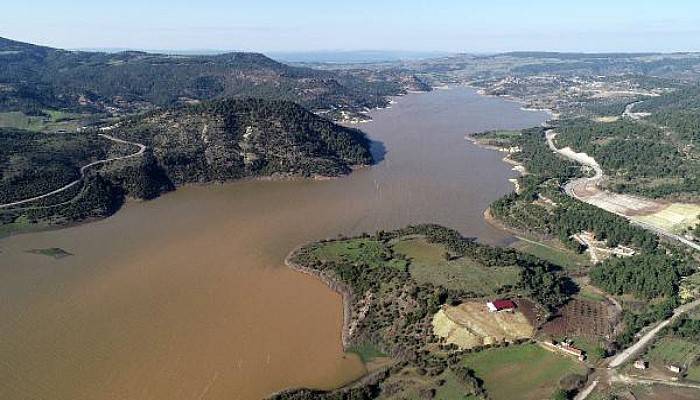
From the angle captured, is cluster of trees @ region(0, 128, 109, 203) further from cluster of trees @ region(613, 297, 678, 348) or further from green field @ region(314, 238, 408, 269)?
cluster of trees @ region(613, 297, 678, 348)

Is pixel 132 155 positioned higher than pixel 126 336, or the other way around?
pixel 132 155

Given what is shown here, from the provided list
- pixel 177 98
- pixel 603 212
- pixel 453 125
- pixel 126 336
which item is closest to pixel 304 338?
pixel 126 336

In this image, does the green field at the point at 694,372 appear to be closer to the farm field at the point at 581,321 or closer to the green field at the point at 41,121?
the farm field at the point at 581,321

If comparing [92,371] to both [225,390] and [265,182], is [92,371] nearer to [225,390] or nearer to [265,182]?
[225,390]

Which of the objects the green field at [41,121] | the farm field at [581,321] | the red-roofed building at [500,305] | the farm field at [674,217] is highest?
the green field at [41,121]

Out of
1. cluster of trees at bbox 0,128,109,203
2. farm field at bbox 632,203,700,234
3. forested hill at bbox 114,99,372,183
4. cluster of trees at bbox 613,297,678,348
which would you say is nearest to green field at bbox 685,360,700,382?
cluster of trees at bbox 613,297,678,348

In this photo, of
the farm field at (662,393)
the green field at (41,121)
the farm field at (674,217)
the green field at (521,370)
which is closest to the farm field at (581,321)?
the green field at (521,370)
